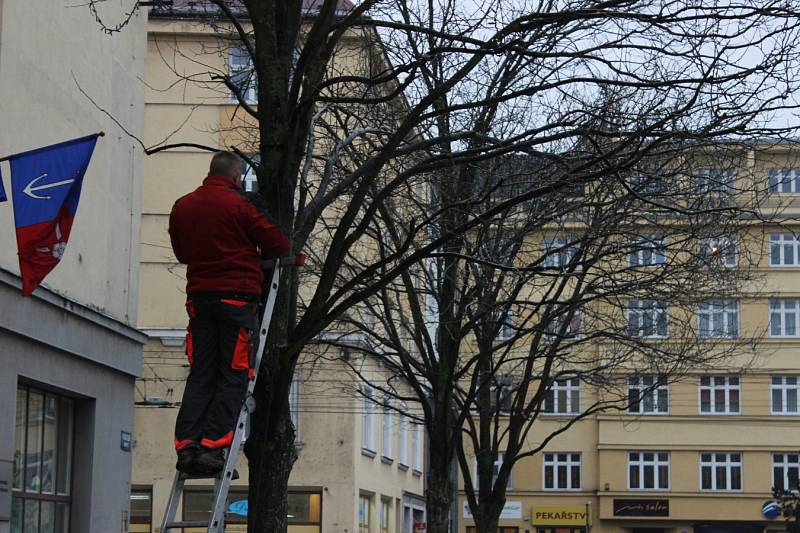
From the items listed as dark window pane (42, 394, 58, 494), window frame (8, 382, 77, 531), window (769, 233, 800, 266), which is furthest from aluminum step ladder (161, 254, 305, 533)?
window (769, 233, 800, 266)

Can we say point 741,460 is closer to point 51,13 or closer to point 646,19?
point 51,13

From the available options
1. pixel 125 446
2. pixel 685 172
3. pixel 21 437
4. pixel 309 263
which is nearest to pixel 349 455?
pixel 309 263

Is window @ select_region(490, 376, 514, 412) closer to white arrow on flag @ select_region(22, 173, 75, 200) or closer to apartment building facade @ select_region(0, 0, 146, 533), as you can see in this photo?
apartment building facade @ select_region(0, 0, 146, 533)

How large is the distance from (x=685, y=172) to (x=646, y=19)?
4.00 m

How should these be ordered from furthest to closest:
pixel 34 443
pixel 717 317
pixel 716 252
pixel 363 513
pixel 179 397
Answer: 1. pixel 717 317
2. pixel 363 513
3. pixel 179 397
4. pixel 716 252
5. pixel 34 443

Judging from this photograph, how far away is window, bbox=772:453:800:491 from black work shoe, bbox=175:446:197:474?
5135cm

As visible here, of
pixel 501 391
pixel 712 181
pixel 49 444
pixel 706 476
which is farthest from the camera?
pixel 706 476

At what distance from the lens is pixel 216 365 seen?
23.1 feet

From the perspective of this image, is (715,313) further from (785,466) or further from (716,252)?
(785,466)

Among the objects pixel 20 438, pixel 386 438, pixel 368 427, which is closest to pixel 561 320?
pixel 20 438

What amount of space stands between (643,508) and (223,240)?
5075cm

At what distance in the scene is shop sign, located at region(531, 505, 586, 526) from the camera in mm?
55781

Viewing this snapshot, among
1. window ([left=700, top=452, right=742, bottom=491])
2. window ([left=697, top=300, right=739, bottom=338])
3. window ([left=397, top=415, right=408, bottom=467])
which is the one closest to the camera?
window ([left=697, top=300, right=739, bottom=338])

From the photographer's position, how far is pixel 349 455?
1363 inches
